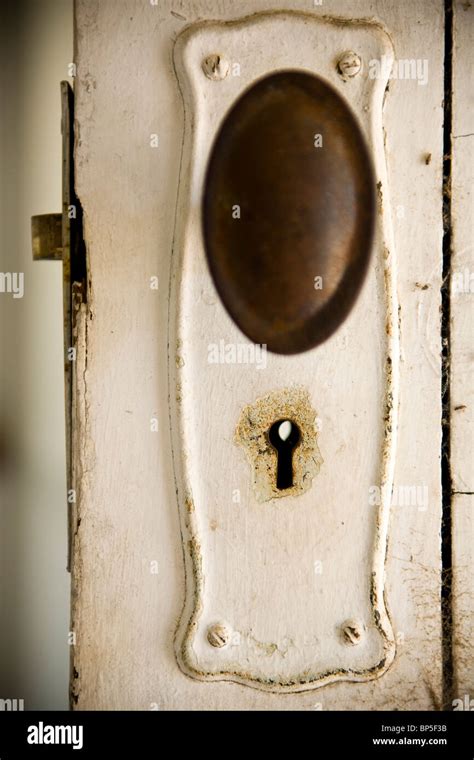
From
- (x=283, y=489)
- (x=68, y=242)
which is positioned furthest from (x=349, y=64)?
(x=283, y=489)

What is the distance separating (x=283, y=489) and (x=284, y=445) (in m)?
0.07

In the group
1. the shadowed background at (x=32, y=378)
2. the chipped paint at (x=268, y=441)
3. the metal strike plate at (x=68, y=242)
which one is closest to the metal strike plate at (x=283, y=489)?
the chipped paint at (x=268, y=441)

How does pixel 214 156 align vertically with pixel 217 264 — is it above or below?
above

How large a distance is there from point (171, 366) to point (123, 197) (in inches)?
10.1

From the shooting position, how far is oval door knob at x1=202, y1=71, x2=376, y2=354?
2.63 ft

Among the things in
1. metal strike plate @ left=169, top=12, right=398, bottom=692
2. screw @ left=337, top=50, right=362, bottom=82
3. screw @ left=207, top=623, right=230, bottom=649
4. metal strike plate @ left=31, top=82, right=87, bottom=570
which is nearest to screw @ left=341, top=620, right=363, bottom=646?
metal strike plate @ left=169, top=12, right=398, bottom=692

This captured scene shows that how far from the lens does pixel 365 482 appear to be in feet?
2.75

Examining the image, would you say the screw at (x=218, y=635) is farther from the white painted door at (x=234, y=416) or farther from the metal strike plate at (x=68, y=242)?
the metal strike plate at (x=68, y=242)

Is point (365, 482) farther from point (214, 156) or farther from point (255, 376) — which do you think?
point (214, 156)

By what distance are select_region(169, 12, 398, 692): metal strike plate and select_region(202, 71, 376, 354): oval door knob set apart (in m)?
0.03

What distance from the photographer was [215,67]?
0.80 meters

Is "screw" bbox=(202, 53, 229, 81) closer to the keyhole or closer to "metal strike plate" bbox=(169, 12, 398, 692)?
"metal strike plate" bbox=(169, 12, 398, 692)

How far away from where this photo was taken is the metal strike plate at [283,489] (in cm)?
83
